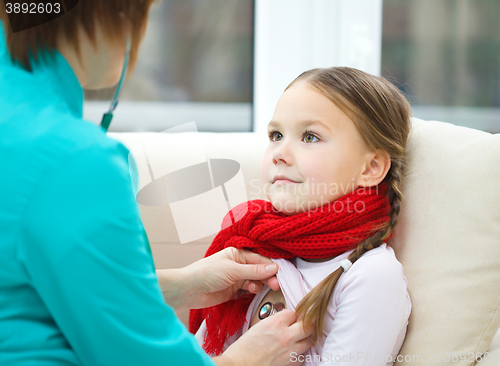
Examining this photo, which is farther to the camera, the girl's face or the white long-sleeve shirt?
the girl's face

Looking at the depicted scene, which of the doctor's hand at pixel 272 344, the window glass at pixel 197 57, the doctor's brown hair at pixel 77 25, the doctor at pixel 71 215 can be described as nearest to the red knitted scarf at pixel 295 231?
the doctor's hand at pixel 272 344

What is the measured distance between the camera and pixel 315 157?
2.90 feet

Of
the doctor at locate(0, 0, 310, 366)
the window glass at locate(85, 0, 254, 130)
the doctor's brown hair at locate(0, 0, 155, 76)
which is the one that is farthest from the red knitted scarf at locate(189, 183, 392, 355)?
the window glass at locate(85, 0, 254, 130)

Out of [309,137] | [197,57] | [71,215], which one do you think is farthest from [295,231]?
[197,57]

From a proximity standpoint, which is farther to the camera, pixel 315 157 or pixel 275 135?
pixel 275 135

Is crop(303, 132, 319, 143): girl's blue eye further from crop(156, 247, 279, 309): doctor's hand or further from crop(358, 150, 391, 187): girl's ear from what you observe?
crop(156, 247, 279, 309): doctor's hand

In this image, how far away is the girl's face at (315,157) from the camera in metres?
0.89

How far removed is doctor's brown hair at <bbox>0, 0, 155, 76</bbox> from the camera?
1.68 feet

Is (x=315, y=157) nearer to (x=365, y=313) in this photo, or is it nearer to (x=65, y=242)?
(x=365, y=313)

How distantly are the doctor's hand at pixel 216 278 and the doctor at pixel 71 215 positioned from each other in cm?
35

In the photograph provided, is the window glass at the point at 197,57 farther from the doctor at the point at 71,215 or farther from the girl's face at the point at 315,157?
the doctor at the point at 71,215

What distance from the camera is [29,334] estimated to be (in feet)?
1.65

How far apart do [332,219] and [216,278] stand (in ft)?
0.92

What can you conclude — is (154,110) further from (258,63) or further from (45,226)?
(45,226)
